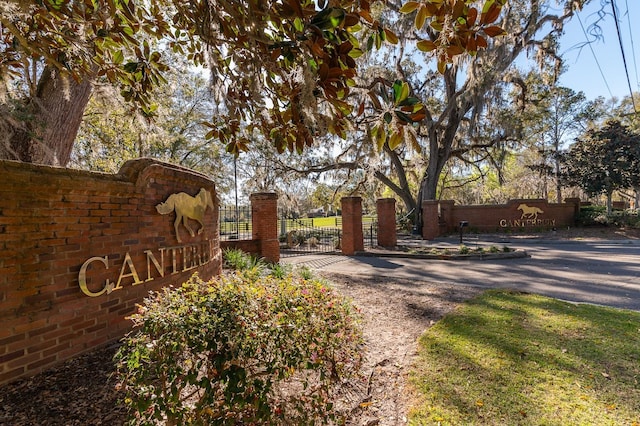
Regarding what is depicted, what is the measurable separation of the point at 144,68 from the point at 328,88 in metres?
2.24

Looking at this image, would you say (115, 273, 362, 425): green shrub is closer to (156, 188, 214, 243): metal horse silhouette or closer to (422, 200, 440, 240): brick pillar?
(156, 188, 214, 243): metal horse silhouette

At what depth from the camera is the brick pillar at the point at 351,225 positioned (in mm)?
11930

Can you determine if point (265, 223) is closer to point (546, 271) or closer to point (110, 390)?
point (110, 390)

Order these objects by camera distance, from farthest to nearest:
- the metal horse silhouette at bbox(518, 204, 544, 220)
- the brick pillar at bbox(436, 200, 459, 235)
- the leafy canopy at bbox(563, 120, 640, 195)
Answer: the brick pillar at bbox(436, 200, 459, 235) < the metal horse silhouette at bbox(518, 204, 544, 220) < the leafy canopy at bbox(563, 120, 640, 195)

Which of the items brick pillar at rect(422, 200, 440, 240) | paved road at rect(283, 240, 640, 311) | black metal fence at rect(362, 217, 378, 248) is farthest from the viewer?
brick pillar at rect(422, 200, 440, 240)

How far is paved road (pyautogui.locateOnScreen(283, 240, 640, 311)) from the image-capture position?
636 cm

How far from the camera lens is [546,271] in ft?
27.4

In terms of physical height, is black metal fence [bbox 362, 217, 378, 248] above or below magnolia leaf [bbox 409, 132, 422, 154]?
below

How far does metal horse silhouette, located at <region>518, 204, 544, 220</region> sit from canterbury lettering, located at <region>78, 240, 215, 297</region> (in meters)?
19.2

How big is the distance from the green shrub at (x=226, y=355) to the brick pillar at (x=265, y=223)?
258 inches

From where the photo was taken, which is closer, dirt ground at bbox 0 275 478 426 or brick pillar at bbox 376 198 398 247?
dirt ground at bbox 0 275 478 426

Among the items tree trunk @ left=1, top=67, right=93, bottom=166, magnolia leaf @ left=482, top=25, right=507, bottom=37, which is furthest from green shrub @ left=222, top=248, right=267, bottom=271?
magnolia leaf @ left=482, top=25, right=507, bottom=37

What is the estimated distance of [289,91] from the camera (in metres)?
2.47

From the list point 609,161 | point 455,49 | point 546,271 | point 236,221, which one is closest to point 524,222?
point 609,161
